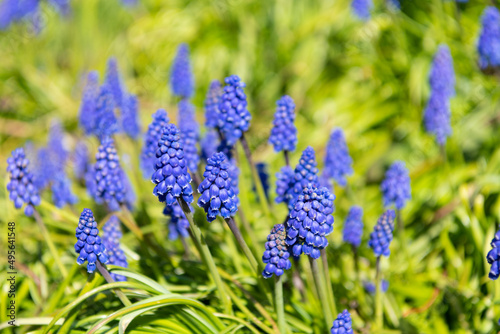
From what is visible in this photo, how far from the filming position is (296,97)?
8.86m

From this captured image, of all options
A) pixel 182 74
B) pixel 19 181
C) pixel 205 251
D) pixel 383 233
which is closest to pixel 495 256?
pixel 383 233

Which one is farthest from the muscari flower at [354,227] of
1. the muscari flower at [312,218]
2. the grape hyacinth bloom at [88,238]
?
the grape hyacinth bloom at [88,238]

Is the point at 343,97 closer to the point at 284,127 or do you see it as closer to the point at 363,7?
the point at 363,7

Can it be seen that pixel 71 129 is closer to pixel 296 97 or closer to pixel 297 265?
pixel 296 97

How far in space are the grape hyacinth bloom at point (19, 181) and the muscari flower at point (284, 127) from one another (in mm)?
2026

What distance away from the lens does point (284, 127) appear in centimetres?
423

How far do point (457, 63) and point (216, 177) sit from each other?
18.5 ft

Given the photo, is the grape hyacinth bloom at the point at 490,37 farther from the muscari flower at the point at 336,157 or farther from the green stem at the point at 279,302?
the green stem at the point at 279,302

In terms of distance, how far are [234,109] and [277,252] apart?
1291 millimetres

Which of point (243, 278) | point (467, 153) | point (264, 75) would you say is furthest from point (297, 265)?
point (264, 75)

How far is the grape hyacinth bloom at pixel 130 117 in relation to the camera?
589 centimetres

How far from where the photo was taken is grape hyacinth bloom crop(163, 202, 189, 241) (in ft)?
13.1

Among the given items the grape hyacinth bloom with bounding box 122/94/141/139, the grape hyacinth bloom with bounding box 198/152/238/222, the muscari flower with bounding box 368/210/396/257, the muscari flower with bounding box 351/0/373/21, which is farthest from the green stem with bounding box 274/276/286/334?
the muscari flower with bounding box 351/0/373/21

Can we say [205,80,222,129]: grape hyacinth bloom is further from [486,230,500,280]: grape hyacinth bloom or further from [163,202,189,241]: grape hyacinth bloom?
[486,230,500,280]: grape hyacinth bloom
